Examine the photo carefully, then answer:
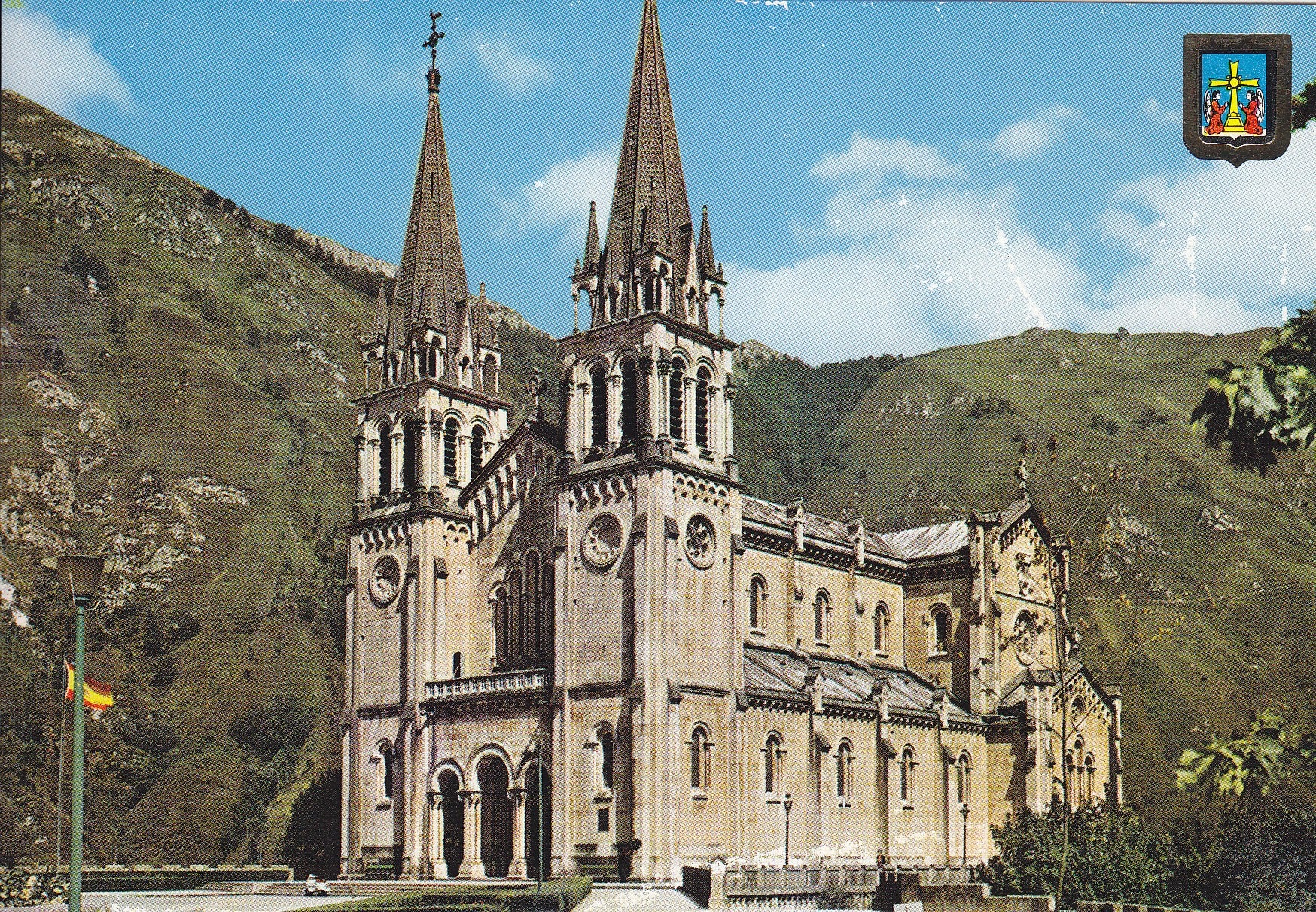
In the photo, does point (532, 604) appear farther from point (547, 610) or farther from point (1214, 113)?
point (1214, 113)

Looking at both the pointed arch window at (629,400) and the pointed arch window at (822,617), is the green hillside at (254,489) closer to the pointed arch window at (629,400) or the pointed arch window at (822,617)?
the pointed arch window at (822,617)

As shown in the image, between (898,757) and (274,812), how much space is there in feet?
168

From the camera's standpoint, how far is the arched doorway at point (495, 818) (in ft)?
189

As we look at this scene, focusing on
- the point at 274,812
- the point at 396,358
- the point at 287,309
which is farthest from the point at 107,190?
the point at 396,358

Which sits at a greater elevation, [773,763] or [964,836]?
[773,763]

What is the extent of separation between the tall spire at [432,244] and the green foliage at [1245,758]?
52425mm

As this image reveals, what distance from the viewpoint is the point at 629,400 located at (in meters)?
56.9

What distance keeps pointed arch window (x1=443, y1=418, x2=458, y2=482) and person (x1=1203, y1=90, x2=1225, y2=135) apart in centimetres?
4747

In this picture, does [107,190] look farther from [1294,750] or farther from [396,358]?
[1294,750]

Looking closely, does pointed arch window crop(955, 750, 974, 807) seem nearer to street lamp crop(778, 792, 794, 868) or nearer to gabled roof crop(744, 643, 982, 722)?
gabled roof crop(744, 643, 982, 722)

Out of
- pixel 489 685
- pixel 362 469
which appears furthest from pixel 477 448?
pixel 489 685

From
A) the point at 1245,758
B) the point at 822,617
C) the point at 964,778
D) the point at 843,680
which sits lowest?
the point at 964,778

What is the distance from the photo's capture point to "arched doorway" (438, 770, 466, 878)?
59.6 metres

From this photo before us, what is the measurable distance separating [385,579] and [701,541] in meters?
15.6
